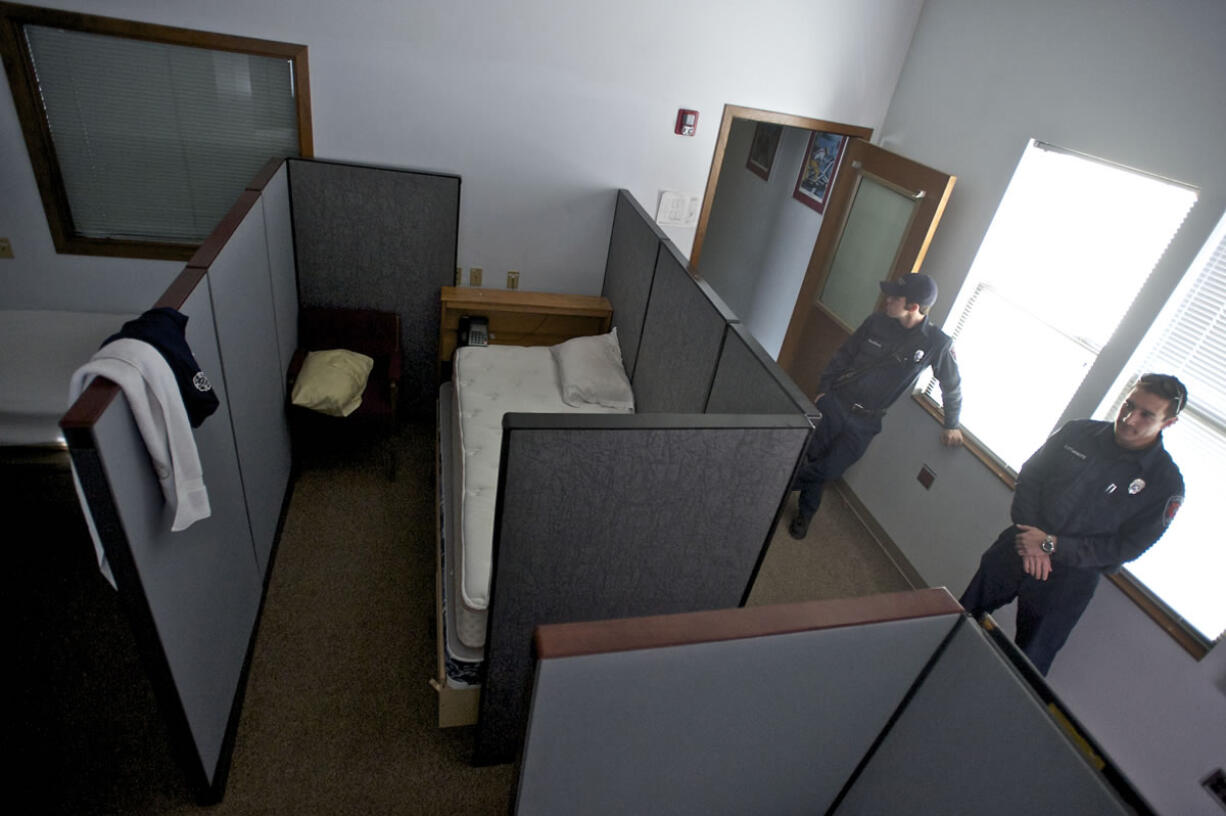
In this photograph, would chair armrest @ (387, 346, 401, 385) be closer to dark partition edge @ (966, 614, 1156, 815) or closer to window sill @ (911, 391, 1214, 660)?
dark partition edge @ (966, 614, 1156, 815)

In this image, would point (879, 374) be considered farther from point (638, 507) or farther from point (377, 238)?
point (377, 238)

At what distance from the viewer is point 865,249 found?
11.4 feet

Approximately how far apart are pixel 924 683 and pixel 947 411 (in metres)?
1.97

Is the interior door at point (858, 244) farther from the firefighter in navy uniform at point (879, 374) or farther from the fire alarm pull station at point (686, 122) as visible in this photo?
the fire alarm pull station at point (686, 122)

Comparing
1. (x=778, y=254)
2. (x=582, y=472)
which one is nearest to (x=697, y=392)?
(x=582, y=472)

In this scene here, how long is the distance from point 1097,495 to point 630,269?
1970 mm

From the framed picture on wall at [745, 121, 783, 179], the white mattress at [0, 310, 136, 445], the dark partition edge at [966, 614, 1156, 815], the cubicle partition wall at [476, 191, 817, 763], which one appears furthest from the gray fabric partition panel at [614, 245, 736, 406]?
the framed picture on wall at [745, 121, 783, 179]

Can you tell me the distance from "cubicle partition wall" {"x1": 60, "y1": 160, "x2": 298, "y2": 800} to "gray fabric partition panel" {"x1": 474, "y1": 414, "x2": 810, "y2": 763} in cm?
71

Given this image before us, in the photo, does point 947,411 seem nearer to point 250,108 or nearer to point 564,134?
point 564,134

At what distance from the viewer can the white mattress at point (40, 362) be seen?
2268 millimetres

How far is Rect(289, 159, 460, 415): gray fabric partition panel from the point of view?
9.60 feet

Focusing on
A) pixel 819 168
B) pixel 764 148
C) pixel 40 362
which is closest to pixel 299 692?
pixel 40 362

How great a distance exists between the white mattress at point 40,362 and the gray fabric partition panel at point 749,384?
2.11 meters

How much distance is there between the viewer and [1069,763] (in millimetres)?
913
